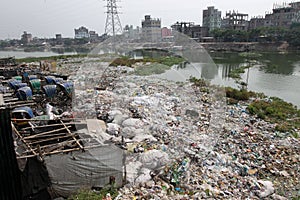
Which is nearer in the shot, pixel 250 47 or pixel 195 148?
pixel 195 148

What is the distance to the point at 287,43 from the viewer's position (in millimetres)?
31188

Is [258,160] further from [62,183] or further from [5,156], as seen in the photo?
[5,156]

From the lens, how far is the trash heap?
117 inches

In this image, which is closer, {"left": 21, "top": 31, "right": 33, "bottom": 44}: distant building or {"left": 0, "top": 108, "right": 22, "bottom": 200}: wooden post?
{"left": 0, "top": 108, "right": 22, "bottom": 200}: wooden post

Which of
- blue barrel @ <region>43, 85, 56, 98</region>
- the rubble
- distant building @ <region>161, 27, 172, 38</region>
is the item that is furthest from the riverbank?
distant building @ <region>161, 27, 172, 38</region>

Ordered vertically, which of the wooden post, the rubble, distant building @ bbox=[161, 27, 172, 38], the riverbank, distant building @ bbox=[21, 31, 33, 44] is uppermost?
distant building @ bbox=[21, 31, 33, 44]

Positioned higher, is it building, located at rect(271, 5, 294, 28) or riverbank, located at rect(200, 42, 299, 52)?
building, located at rect(271, 5, 294, 28)

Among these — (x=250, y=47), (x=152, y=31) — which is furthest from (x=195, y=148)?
(x=250, y=47)

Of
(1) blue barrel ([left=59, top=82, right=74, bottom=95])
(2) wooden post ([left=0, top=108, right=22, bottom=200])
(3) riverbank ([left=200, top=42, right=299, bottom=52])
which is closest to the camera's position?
(2) wooden post ([left=0, top=108, right=22, bottom=200])

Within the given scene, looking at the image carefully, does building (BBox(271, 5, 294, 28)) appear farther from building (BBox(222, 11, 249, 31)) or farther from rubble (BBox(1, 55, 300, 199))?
rubble (BBox(1, 55, 300, 199))

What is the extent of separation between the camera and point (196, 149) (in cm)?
379

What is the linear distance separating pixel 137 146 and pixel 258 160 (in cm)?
206

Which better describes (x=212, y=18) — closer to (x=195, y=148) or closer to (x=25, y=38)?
(x=25, y=38)

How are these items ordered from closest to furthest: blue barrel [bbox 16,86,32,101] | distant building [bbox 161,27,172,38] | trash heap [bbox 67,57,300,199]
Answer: trash heap [bbox 67,57,300,199]
distant building [bbox 161,27,172,38]
blue barrel [bbox 16,86,32,101]
